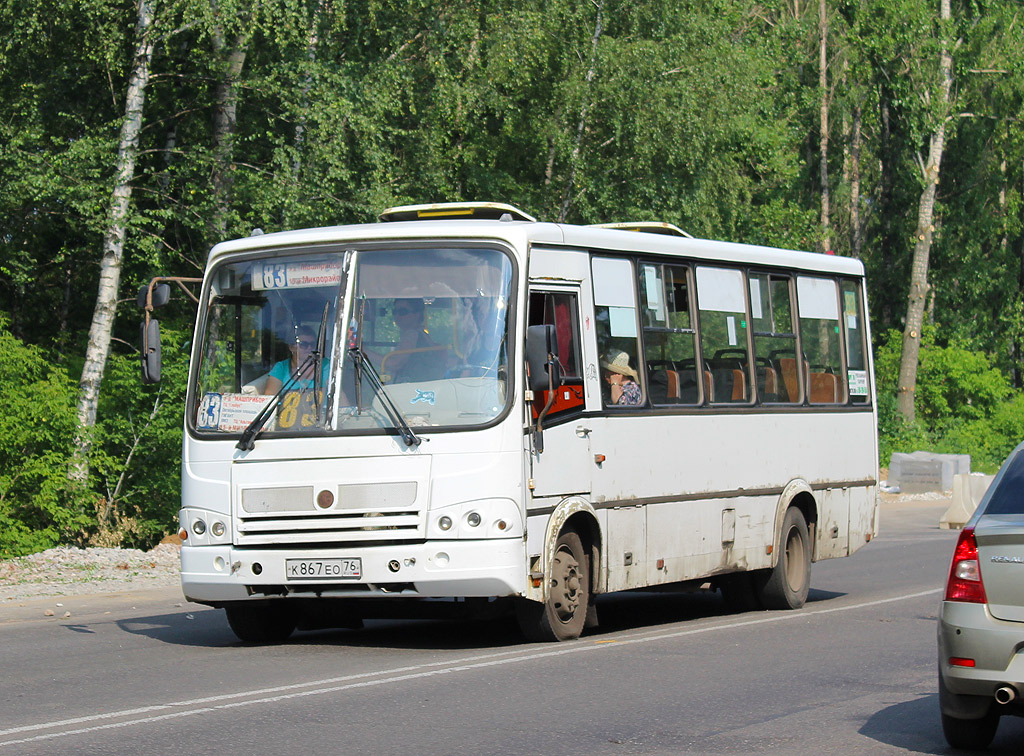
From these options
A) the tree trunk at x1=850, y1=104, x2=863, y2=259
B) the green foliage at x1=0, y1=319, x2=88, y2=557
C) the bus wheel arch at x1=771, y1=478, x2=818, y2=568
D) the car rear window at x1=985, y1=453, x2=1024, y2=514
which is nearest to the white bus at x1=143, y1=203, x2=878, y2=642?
the bus wheel arch at x1=771, y1=478, x2=818, y2=568

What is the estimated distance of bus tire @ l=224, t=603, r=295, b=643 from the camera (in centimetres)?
1173

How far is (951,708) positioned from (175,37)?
2254 cm

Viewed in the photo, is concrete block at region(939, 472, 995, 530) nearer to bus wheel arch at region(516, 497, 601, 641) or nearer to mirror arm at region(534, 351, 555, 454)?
bus wheel arch at region(516, 497, 601, 641)

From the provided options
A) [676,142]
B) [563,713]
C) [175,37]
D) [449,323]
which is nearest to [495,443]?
[449,323]

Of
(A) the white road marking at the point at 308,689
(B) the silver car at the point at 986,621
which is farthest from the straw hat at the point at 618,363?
(B) the silver car at the point at 986,621

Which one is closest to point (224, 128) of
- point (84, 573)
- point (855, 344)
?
point (84, 573)

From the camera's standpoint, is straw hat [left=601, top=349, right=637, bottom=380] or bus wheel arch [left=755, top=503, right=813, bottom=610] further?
bus wheel arch [left=755, top=503, right=813, bottom=610]

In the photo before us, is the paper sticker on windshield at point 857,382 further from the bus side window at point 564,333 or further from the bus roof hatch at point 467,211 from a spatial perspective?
the bus side window at point 564,333

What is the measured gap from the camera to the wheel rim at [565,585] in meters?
11.2

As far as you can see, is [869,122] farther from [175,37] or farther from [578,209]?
[175,37]

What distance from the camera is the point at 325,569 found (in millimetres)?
10578

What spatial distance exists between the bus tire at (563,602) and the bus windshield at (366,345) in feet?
4.29

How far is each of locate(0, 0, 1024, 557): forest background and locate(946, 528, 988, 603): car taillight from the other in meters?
17.7

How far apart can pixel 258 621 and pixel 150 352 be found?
218 cm
